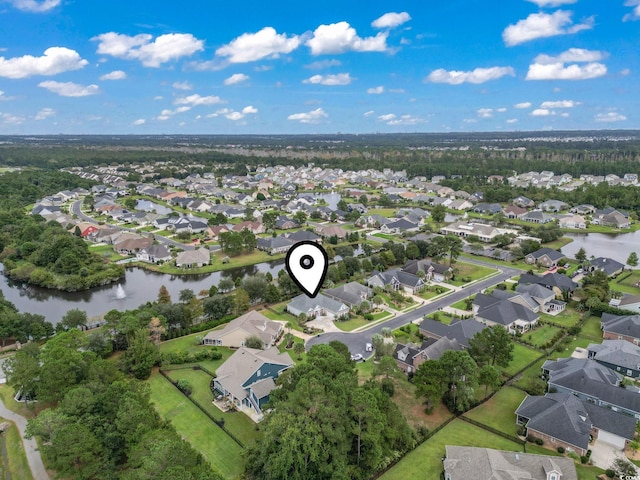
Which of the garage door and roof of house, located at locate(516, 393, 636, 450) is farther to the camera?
the garage door

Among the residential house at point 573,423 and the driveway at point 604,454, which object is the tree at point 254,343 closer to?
the residential house at point 573,423

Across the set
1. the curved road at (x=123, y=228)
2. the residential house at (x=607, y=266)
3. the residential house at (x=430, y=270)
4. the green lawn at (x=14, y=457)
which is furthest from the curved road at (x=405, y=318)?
the curved road at (x=123, y=228)

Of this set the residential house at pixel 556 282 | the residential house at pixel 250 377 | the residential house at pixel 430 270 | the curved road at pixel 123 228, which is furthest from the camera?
the curved road at pixel 123 228

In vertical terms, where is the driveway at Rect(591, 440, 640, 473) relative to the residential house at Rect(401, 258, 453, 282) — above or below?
below

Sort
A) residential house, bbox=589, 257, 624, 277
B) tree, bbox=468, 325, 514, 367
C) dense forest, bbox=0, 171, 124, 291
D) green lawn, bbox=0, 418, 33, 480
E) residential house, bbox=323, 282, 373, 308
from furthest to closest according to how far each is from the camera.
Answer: dense forest, bbox=0, 171, 124, 291
residential house, bbox=589, 257, 624, 277
residential house, bbox=323, 282, 373, 308
tree, bbox=468, 325, 514, 367
green lawn, bbox=0, 418, 33, 480

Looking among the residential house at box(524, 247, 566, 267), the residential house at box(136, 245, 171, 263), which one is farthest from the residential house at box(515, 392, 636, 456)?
the residential house at box(136, 245, 171, 263)

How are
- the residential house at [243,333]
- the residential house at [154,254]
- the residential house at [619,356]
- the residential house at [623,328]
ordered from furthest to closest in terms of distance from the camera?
1. the residential house at [154,254]
2. the residential house at [243,333]
3. the residential house at [623,328]
4. the residential house at [619,356]

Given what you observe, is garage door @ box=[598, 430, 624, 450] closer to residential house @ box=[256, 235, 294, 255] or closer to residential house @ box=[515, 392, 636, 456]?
residential house @ box=[515, 392, 636, 456]

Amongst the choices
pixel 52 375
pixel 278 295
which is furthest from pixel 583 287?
pixel 52 375
